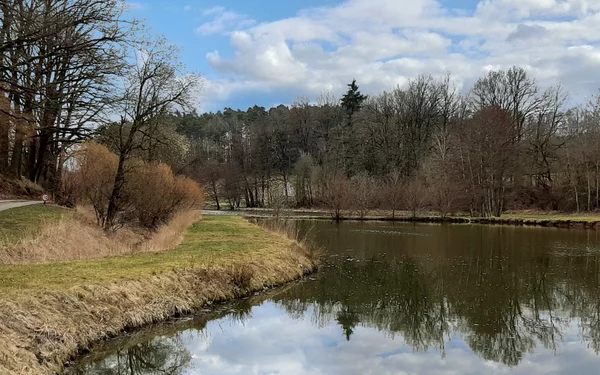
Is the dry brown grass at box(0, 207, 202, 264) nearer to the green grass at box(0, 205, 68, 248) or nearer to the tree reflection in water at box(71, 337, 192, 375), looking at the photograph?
the green grass at box(0, 205, 68, 248)

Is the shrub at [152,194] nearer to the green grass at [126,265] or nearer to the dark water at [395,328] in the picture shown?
the green grass at [126,265]

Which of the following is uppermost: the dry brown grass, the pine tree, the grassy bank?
the pine tree

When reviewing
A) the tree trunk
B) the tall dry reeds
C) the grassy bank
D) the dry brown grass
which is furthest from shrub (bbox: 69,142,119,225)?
the grassy bank

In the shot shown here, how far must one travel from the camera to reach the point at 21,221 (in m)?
15.8

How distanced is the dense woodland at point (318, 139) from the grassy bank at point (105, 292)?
3888 mm

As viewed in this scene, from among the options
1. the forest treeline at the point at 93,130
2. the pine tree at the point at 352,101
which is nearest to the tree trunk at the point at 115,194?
the forest treeline at the point at 93,130

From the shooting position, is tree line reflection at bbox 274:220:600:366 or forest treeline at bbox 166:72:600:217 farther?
forest treeline at bbox 166:72:600:217

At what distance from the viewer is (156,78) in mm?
22797

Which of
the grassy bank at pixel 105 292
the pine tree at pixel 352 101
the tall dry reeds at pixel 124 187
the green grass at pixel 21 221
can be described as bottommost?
the grassy bank at pixel 105 292

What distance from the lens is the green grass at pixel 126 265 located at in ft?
30.3

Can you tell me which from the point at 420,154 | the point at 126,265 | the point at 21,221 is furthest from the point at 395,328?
the point at 420,154

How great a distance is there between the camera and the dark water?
8.69 m

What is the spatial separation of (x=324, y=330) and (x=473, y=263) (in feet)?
37.1

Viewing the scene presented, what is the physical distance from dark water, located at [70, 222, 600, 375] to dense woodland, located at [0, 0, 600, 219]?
19.6ft
